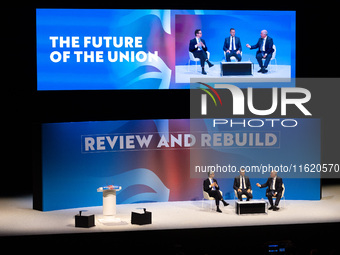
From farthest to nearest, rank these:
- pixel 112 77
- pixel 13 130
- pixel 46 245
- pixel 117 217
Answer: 1. pixel 13 130
2. pixel 112 77
3. pixel 117 217
4. pixel 46 245

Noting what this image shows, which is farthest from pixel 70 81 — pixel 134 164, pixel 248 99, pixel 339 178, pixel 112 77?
pixel 339 178

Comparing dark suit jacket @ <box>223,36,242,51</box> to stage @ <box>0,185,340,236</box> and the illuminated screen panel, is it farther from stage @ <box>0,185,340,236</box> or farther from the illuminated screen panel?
stage @ <box>0,185,340,236</box>

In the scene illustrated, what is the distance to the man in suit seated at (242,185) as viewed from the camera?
13.2m

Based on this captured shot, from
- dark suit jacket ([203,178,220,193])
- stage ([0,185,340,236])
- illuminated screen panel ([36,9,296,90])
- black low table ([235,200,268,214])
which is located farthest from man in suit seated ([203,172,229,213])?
illuminated screen panel ([36,9,296,90])

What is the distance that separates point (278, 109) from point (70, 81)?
3947 millimetres

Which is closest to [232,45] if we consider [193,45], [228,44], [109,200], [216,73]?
[228,44]

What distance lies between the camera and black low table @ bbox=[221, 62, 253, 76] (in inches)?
548

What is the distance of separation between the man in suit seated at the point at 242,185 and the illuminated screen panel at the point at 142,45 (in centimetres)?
192

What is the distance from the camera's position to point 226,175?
46.4ft

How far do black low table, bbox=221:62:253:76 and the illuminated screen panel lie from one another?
8 cm

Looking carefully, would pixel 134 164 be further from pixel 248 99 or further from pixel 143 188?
pixel 248 99

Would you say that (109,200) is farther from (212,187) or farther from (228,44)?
(228,44)

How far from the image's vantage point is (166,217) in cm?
1262

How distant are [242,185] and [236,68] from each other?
88.8 inches
